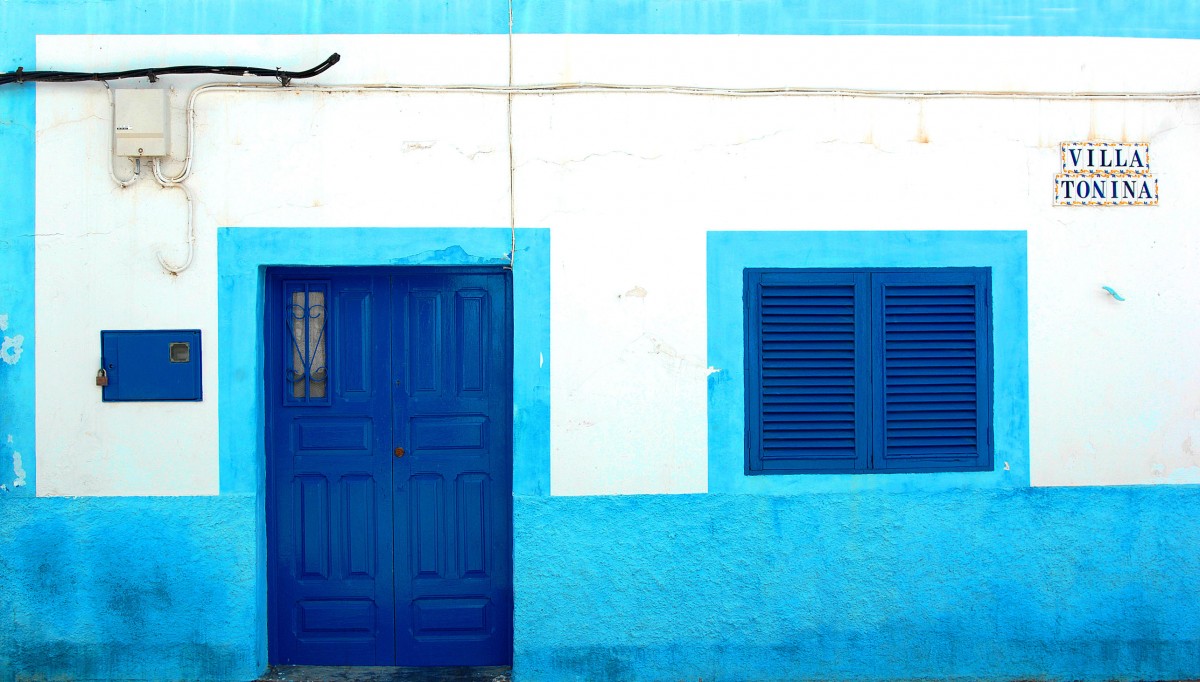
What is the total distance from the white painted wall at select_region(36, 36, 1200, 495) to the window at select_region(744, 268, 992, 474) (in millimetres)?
288

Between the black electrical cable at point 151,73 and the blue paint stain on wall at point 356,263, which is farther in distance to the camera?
the blue paint stain on wall at point 356,263

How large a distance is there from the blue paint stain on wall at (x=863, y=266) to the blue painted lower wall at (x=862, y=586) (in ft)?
0.27

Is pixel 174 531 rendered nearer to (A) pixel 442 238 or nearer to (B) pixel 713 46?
(A) pixel 442 238

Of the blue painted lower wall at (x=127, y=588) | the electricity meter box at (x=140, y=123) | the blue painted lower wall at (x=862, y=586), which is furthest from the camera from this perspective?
the blue painted lower wall at (x=862, y=586)

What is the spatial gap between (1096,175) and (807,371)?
186 centimetres

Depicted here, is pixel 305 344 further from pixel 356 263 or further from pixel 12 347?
pixel 12 347

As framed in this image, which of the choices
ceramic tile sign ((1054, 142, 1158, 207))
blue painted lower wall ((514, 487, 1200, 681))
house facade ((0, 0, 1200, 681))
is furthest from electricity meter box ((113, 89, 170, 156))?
ceramic tile sign ((1054, 142, 1158, 207))

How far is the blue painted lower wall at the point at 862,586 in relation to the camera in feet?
16.6

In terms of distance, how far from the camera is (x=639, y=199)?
508 centimetres

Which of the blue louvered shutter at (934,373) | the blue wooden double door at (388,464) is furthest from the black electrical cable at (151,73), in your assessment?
the blue louvered shutter at (934,373)

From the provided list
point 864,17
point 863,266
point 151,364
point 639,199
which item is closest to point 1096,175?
point 863,266

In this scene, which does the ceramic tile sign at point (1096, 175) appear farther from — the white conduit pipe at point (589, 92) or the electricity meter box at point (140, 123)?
the electricity meter box at point (140, 123)

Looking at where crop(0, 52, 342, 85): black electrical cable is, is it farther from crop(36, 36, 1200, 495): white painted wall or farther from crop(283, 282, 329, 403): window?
crop(283, 282, 329, 403): window

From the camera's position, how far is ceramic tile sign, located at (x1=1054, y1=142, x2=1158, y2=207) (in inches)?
204
